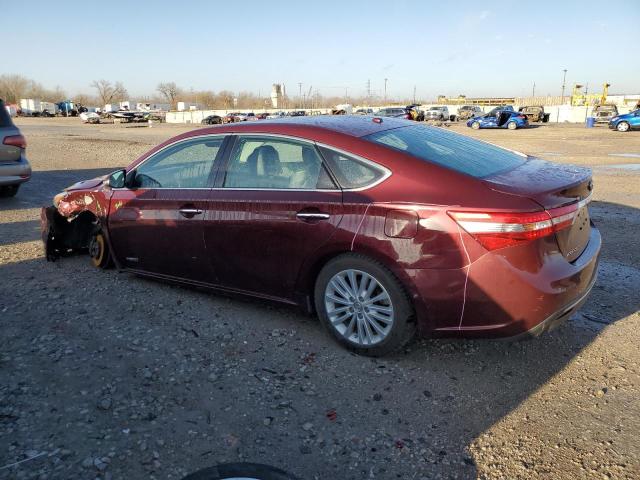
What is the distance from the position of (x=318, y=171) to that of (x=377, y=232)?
70 cm

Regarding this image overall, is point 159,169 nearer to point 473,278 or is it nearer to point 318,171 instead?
point 318,171

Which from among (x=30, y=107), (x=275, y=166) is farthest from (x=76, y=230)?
(x=30, y=107)

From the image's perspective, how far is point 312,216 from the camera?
3.57 m

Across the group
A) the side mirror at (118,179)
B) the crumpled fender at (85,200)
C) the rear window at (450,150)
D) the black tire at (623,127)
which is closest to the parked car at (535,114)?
the black tire at (623,127)

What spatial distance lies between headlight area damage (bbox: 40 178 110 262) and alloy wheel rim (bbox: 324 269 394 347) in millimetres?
2769

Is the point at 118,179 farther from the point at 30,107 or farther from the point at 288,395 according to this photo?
the point at 30,107

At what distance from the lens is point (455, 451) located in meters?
2.63

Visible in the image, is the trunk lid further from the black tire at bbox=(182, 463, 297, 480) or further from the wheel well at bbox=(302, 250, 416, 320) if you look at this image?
the black tire at bbox=(182, 463, 297, 480)

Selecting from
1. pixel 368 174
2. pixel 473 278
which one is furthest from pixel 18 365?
pixel 473 278

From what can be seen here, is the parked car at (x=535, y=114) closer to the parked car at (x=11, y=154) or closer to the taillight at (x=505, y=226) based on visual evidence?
the parked car at (x=11, y=154)

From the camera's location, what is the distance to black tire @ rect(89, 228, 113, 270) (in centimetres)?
537

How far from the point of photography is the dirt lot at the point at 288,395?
2.57 m

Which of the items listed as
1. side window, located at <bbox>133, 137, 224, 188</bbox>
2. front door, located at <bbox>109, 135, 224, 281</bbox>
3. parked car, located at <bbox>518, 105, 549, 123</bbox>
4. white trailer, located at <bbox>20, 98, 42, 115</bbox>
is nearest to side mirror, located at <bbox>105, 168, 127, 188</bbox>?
front door, located at <bbox>109, 135, 224, 281</bbox>

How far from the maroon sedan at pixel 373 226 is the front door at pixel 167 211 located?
13 mm
